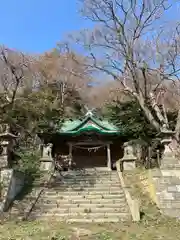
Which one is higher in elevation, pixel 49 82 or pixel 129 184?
pixel 49 82

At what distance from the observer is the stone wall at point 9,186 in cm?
1156

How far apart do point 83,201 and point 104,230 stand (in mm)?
3636

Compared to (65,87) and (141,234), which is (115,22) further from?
(141,234)

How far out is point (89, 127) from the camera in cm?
2141

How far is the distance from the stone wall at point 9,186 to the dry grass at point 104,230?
5.98 ft

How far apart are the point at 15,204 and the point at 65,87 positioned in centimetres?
1852

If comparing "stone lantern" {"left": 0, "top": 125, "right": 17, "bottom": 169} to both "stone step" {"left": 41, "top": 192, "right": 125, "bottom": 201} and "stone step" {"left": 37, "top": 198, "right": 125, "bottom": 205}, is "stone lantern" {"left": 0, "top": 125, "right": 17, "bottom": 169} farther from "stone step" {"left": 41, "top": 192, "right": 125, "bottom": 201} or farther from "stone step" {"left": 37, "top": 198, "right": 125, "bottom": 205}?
"stone step" {"left": 37, "top": 198, "right": 125, "bottom": 205}

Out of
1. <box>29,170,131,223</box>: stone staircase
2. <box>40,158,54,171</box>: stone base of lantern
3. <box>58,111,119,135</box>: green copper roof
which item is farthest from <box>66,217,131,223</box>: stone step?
<box>58,111,119,135</box>: green copper roof

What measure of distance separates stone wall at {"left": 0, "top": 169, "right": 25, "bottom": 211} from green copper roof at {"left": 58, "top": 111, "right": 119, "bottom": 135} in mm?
Answer: 8129

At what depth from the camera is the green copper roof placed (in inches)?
838

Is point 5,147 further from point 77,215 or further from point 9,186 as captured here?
point 77,215

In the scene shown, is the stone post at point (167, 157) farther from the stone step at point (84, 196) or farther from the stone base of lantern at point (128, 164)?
the stone base of lantern at point (128, 164)

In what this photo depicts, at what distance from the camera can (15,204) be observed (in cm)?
1197

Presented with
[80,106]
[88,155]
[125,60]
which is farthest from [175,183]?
[80,106]
